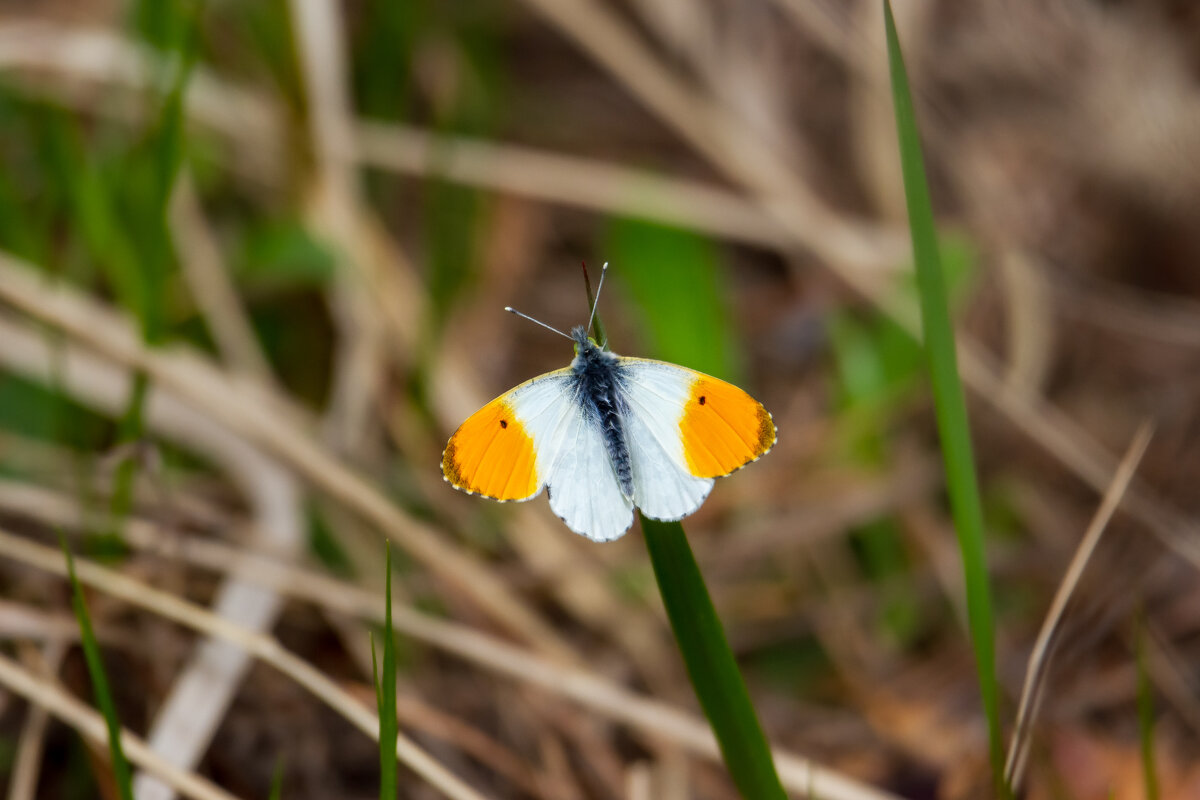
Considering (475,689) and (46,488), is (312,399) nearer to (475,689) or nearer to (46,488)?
(46,488)

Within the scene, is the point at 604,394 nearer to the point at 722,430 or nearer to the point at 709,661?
the point at 722,430

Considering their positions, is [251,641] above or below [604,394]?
below

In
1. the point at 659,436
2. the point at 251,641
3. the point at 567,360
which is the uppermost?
the point at 567,360

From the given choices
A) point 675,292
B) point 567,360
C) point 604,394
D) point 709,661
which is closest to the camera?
point 709,661

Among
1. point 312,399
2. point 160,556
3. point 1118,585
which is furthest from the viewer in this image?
point 312,399

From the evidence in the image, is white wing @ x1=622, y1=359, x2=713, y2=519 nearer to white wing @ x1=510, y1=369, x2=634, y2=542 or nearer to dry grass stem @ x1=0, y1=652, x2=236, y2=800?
white wing @ x1=510, y1=369, x2=634, y2=542

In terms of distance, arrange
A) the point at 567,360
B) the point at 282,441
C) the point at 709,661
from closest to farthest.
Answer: the point at 709,661, the point at 282,441, the point at 567,360

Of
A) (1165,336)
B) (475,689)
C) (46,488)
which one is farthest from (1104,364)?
(46,488)

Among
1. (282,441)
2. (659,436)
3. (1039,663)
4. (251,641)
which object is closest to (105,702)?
(251,641)
